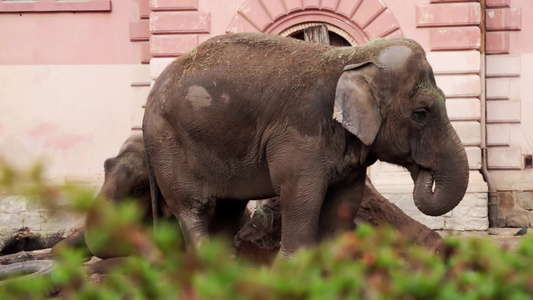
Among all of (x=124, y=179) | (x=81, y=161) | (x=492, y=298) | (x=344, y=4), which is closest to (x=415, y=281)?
(x=492, y=298)

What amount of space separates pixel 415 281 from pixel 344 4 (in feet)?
52.5

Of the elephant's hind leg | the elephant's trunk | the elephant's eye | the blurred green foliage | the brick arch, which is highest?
the brick arch

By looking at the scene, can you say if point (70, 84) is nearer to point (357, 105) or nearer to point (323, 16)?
point (323, 16)

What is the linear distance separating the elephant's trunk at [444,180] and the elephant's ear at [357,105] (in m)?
0.57

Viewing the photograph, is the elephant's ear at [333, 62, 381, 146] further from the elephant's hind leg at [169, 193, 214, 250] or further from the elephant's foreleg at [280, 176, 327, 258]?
the elephant's hind leg at [169, 193, 214, 250]

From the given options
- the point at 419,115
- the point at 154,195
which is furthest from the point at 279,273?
the point at 154,195

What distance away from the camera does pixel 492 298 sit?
2.54 meters

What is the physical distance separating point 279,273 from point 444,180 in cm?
576

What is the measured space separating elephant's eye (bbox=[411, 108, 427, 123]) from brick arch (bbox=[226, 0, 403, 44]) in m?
10.2

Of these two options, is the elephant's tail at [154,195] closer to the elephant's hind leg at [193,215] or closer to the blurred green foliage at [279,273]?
the elephant's hind leg at [193,215]

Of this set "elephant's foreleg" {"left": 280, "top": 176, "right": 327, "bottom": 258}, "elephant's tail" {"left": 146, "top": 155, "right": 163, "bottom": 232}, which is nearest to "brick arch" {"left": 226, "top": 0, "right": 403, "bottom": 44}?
"elephant's tail" {"left": 146, "top": 155, "right": 163, "bottom": 232}

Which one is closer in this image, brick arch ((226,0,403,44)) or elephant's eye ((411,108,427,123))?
elephant's eye ((411,108,427,123))

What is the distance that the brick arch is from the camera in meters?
18.2

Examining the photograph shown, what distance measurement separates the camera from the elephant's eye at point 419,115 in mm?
7969
